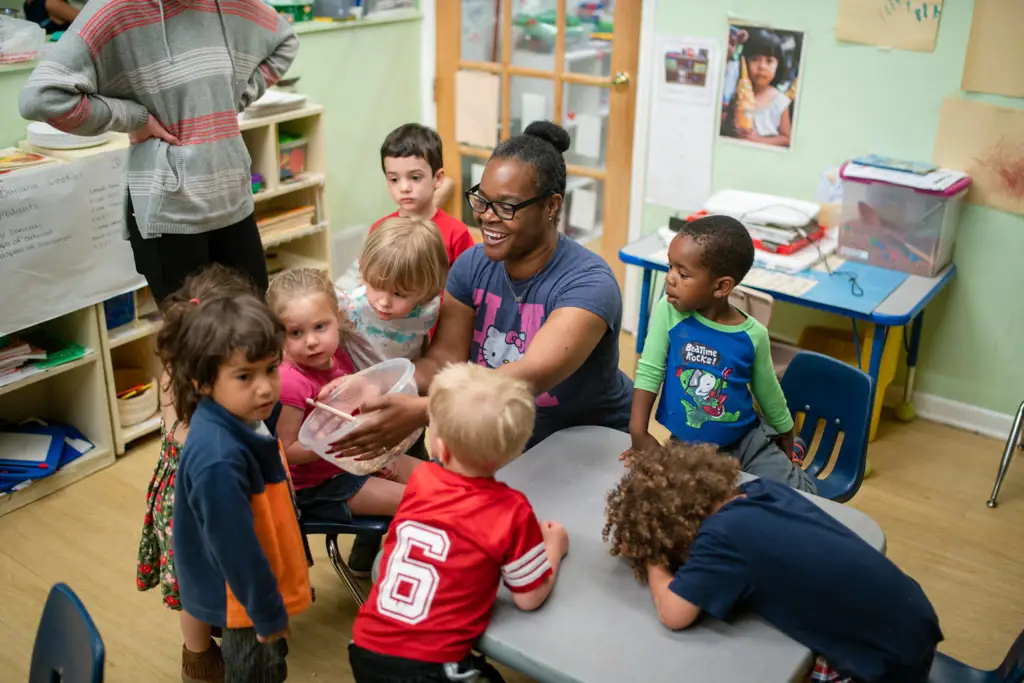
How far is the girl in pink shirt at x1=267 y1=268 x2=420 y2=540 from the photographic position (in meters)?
2.01

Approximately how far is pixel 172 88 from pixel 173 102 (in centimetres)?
4

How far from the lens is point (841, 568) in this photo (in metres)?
1.53

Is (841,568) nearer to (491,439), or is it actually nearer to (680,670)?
(680,670)

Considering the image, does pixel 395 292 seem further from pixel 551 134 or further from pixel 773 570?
pixel 773 570

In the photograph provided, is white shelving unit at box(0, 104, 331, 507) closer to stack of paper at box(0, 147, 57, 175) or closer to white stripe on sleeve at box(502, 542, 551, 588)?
stack of paper at box(0, 147, 57, 175)

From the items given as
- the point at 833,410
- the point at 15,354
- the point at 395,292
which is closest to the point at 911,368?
the point at 833,410

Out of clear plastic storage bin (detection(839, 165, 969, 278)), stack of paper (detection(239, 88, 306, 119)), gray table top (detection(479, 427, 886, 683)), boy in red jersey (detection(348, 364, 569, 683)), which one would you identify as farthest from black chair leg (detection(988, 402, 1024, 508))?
stack of paper (detection(239, 88, 306, 119))

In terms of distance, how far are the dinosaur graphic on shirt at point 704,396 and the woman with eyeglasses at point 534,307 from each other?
6.1 inches

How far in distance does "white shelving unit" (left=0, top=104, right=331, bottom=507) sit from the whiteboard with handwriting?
8 cm

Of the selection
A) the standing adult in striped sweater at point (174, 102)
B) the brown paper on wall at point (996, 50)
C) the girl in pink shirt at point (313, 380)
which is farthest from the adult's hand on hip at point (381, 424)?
the brown paper on wall at point (996, 50)

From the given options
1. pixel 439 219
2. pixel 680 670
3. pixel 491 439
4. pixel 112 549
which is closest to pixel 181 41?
pixel 439 219

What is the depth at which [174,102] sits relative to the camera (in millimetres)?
2748

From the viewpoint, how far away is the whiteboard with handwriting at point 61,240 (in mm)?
2912

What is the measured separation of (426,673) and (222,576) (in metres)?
0.45
